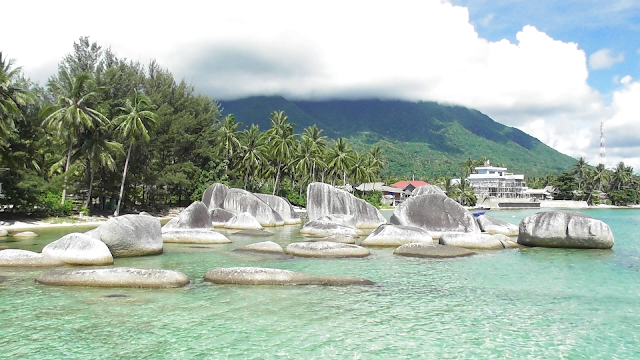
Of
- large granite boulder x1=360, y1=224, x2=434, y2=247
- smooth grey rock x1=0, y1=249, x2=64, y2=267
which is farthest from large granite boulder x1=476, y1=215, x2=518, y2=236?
smooth grey rock x1=0, y1=249, x2=64, y2=267

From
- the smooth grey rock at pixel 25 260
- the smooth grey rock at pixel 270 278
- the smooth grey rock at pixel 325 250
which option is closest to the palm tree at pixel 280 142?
the smooth grey rock at pixel 325 250

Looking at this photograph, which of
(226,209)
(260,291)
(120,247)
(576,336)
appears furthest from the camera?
(226,209)

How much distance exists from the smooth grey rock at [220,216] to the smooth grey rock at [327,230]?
6670 millimetres

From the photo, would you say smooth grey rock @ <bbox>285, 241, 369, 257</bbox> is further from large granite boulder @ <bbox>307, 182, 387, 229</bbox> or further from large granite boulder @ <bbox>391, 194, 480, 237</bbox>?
large granite boulder @ <bbox>307, 182, 387, 229</bbox>

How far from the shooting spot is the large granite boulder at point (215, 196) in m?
38.1

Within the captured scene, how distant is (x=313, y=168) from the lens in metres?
68.8

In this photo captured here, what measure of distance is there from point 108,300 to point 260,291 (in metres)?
3.83

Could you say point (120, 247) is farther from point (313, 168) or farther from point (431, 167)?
point (431, 167)

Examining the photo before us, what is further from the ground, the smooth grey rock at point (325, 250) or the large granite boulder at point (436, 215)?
the large granite boulder at point (436, 215)

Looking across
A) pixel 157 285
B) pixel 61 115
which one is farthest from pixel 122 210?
pixel 157 285

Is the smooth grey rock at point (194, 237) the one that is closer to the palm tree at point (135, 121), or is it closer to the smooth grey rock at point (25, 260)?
the smooth grey rock at point (25, 260)

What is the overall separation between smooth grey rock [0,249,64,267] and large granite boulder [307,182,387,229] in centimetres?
2228

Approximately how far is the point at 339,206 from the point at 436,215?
10.4 m

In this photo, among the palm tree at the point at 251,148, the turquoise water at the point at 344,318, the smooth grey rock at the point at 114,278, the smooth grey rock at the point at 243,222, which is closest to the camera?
the turquoise water at the point at 344,318
